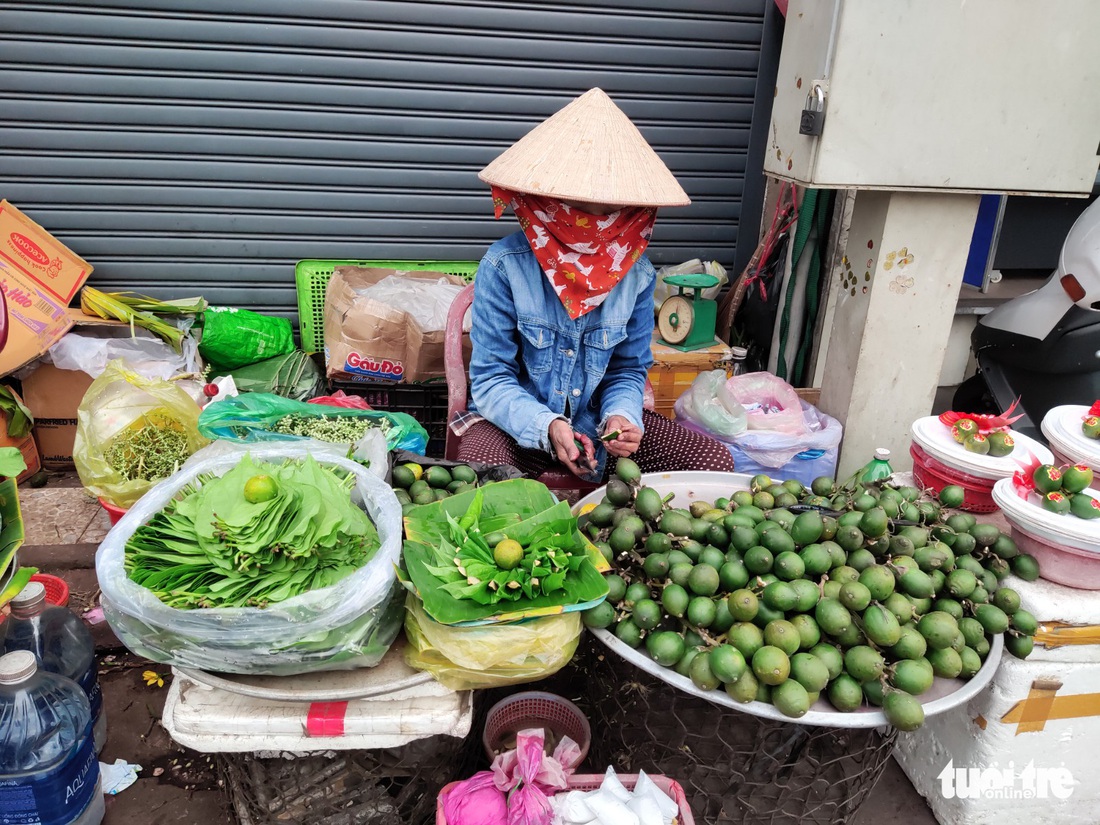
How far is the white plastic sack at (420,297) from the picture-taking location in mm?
3707

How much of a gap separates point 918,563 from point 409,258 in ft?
10.5

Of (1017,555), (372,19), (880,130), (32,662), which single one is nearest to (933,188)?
(880,130)

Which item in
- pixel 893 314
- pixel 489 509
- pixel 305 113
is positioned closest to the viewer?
pixel 489 509

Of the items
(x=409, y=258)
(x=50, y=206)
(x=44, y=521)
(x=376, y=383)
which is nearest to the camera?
(x=44, y=521)

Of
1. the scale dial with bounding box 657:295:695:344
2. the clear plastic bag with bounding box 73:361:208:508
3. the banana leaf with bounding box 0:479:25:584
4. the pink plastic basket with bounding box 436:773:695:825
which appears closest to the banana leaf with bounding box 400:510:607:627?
the pink plastic basket with bounding box 436:773:695:825

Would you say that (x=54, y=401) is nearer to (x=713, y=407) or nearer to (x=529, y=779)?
(x=713, y=407)

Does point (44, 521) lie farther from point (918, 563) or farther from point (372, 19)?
point (918, 563)

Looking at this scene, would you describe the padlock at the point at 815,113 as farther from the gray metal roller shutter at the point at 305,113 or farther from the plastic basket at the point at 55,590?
the plastic basket at the point at 55,590

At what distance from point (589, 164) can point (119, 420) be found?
1880 mm

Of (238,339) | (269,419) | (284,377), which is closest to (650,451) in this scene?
(269,419)

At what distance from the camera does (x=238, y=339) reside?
12.8 feet

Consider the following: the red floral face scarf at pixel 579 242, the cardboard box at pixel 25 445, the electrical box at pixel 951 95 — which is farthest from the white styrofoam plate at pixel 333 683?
the cardboard box at pixel 25 445

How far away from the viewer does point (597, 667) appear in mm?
2062

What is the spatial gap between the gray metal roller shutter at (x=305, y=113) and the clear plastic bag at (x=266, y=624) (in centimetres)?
283
